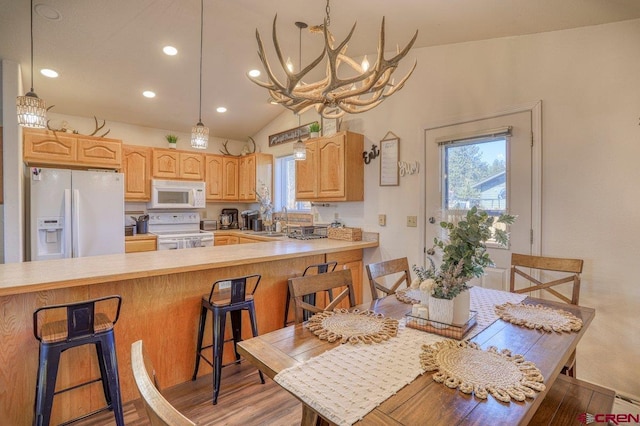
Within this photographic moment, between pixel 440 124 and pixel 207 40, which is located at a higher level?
pixel 207 40

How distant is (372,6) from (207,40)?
1679 millimetres

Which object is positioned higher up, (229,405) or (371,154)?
(371,154)

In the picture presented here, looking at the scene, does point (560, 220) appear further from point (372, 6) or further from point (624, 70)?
point (372, 6)

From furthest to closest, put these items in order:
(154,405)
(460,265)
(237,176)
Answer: (237,176) → (460,265) → (154,405)

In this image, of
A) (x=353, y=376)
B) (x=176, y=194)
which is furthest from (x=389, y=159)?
(x=176, y=194)

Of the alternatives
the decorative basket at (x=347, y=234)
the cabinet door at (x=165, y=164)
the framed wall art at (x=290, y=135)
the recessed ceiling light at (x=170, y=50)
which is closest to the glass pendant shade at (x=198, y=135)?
the recessed ceiling light at (x=170, y=50)

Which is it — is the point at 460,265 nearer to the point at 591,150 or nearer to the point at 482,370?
the point at 482,370

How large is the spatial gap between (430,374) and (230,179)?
15.9ft

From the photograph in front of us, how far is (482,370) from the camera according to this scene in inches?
41.3

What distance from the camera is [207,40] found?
3105 mm

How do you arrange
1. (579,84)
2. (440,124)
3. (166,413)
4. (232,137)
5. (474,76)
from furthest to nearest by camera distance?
(232,137)
(440,124)
(474,76)
(579,84)
(166,413)

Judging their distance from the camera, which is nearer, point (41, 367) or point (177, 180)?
point (41, 367)

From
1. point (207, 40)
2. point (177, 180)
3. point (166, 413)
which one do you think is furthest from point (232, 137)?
point (166, 413)

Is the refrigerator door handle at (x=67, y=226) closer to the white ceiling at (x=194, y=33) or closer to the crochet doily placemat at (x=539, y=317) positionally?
the white ceiling at (x=194, y=33)
